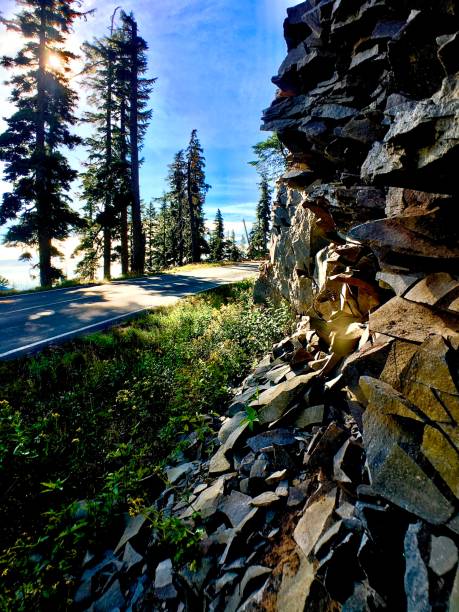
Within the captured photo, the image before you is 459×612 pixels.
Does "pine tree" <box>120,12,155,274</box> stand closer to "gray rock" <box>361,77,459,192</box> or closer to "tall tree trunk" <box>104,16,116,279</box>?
"tall tree trunk" <box>104,16,116,279</box>

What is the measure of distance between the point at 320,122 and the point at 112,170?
2328cm

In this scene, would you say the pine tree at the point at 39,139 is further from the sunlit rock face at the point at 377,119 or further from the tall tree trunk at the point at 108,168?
the sunlit rock face at the point at 377,119

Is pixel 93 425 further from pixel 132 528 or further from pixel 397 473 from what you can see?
pixel 397 473

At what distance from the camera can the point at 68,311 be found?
11.2m

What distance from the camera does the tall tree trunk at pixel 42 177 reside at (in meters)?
Answer: 18.8

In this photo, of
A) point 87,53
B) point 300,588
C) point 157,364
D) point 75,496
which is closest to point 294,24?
point 157,364

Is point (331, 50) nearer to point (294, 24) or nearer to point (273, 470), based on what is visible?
point (294, 24)

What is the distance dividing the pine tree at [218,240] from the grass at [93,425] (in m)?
44.3

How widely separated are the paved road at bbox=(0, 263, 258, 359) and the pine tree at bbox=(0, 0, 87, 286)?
17.6ft

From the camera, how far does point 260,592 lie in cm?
248

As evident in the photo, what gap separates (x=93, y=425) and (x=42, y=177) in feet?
62.8

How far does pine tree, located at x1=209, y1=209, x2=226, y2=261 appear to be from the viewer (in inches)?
2099

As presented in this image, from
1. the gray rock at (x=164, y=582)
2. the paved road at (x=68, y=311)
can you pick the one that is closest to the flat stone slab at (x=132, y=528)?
the gray rock at (x=164, y=582)

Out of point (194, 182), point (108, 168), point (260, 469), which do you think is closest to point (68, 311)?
point (260, 469)
